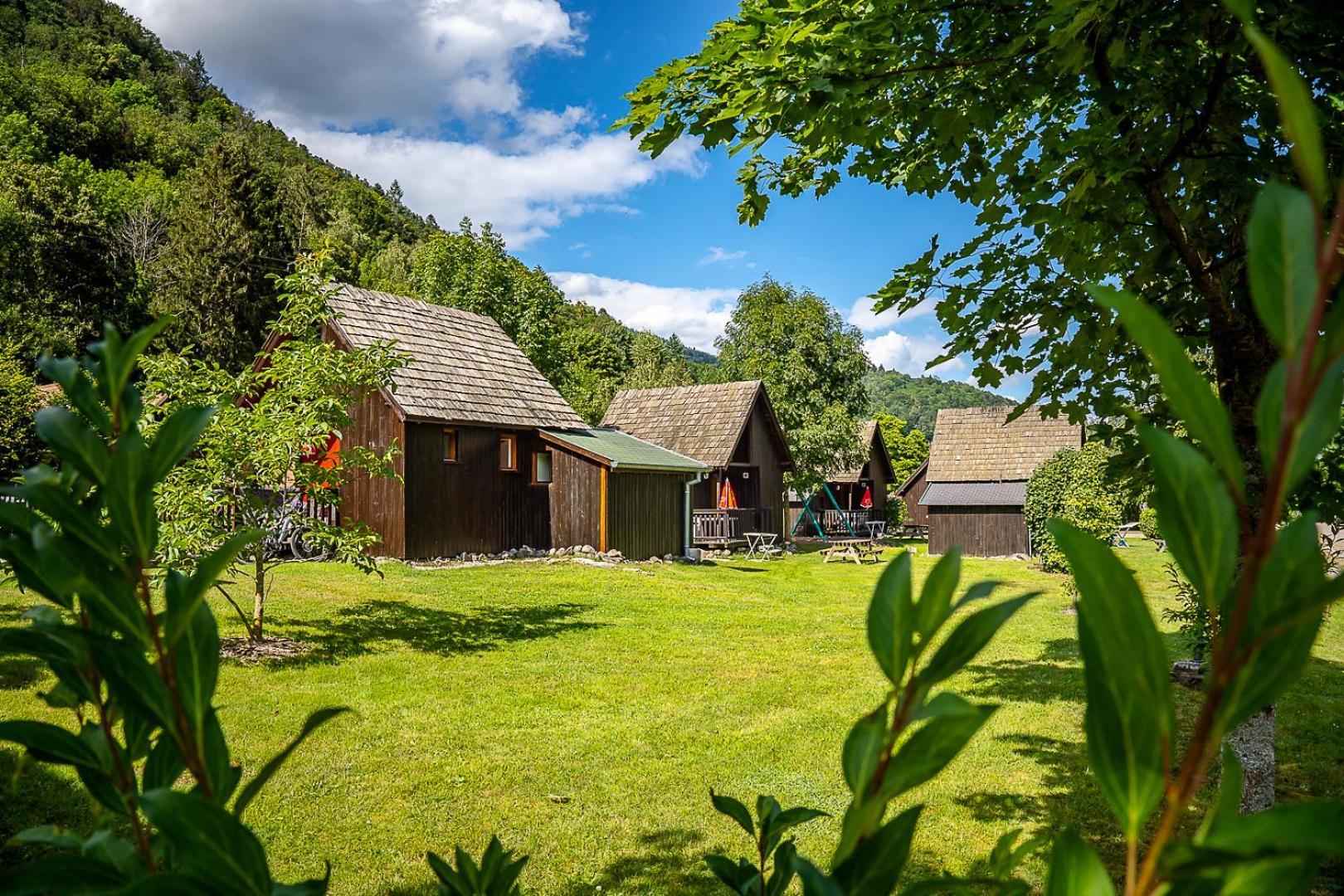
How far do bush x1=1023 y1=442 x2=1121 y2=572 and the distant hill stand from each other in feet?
280

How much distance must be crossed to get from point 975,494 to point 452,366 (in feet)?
59.2

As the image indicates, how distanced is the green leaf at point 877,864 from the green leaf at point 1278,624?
208mm

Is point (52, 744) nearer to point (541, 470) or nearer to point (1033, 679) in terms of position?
point (1033, 679)

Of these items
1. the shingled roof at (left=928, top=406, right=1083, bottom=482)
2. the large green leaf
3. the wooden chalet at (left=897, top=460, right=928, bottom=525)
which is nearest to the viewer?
the large green leaf

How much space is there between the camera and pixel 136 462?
0.51 metres

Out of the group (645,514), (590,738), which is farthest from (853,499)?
(590,738)

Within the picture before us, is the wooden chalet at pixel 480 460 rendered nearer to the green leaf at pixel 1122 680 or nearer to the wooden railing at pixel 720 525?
the wooden railing at pixel 720 525

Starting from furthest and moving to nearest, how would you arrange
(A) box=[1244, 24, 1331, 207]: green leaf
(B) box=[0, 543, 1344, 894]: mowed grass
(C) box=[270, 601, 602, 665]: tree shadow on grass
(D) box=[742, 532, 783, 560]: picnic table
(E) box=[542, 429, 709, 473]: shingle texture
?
(D) box=[742, 532, 783, 560]: picnic table, (E) box=[542, 429, 709, 473]: shingle texture, (C) box=[270, 601, 602, 665]: tree shadow on grass, (B) box=[0, 543, 1344, 894]: mowed grass, (A) box=[1244, 24, 1331, 207]: green leaf

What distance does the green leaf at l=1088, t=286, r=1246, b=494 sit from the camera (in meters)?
0.36

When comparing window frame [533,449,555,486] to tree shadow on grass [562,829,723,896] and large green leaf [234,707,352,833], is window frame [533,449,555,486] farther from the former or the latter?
large green leaf [234,707,352,833]

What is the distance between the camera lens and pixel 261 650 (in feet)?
27.8

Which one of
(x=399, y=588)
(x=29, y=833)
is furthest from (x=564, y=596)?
(x=29, y=833)

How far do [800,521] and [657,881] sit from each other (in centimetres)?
3129

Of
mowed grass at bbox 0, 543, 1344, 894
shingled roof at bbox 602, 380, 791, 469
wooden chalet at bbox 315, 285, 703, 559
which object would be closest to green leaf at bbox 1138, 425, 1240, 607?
mowed grass at bbox 0, 543, 1344, 894
